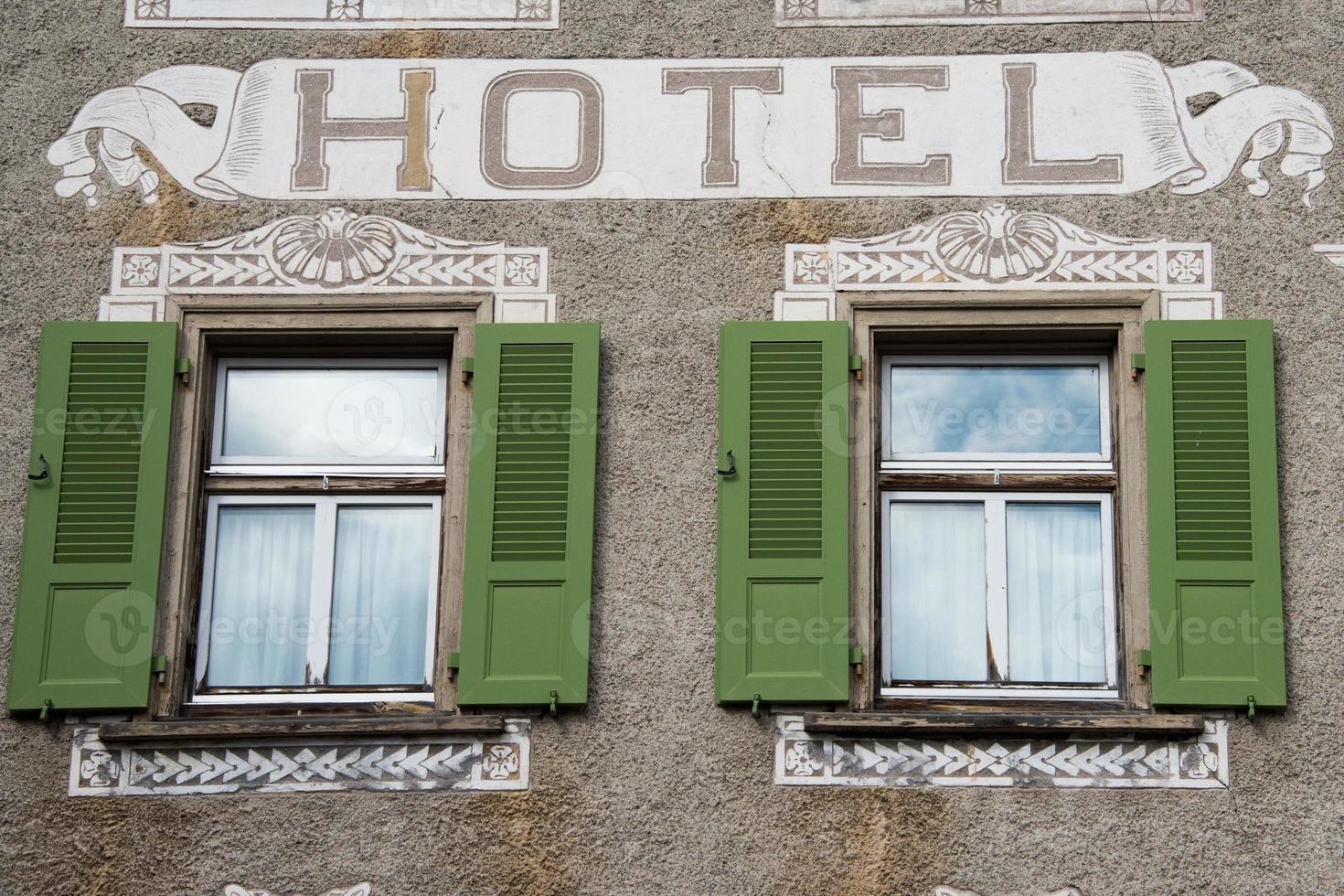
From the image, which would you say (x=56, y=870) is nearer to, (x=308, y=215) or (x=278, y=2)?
(x=308, y=215)

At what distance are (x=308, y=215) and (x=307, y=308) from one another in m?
0.38

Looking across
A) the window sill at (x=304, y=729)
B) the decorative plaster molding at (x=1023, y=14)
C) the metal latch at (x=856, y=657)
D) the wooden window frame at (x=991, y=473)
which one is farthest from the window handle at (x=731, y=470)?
the decorative plaster molding at (x=1023, y=14)

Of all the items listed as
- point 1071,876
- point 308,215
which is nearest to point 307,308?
point 308,215

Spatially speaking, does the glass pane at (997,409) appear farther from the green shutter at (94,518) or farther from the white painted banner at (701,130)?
the green shutter at (94,518)

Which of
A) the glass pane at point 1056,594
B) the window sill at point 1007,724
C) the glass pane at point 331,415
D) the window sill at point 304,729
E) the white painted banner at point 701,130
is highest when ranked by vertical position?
the white painted banner at point 701,130

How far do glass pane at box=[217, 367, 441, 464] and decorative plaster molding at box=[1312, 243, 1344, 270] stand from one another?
10.9 feet

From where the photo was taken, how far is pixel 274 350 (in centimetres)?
821

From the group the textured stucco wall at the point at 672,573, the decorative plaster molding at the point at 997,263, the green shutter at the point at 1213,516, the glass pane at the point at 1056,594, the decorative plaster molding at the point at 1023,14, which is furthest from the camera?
the decorative plaster molding at the point at 1023,14

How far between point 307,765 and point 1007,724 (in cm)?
241

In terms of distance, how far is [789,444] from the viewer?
7773 mm

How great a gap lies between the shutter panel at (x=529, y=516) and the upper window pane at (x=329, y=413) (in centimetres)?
39

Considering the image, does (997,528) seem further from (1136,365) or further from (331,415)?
(331,415)

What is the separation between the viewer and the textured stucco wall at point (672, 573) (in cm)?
735

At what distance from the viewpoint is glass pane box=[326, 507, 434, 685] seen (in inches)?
310
